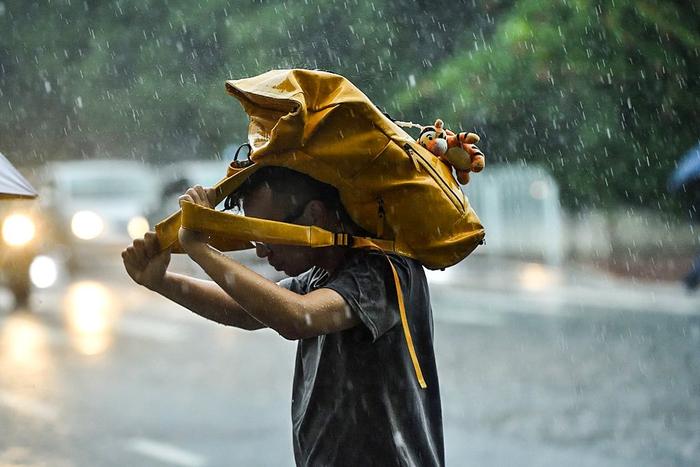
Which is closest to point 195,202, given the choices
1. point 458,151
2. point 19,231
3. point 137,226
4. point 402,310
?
point 402,310

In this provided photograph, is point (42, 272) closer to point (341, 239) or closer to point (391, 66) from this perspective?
point (391, 66)

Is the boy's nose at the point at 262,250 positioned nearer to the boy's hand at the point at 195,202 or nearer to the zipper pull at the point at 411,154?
the boy's hand at the point at 195,202

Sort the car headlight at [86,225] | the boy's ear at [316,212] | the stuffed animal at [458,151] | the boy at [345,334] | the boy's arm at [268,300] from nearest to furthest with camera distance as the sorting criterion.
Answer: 1. the boy's arm at [268,300]
2. the boy at [345,334]
3. the boy's ear at [316,212]
4. the stuffed animal at [458,151]
5. the car headlight at [86,225]

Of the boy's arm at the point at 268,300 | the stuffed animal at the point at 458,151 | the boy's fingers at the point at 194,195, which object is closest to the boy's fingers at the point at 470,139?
the stuffed animal at the point at 458,151

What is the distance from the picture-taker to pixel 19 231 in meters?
14.4

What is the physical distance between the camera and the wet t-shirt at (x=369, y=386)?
8.80 ft

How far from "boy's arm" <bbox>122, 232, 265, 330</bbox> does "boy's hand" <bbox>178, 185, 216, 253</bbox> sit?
19 cm

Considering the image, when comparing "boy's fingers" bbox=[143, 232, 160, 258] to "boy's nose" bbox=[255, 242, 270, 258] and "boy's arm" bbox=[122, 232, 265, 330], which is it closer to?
"boy's arm" bbox=[122, 232, 265, 330]

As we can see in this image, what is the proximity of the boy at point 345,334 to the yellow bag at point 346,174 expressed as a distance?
0.15ft

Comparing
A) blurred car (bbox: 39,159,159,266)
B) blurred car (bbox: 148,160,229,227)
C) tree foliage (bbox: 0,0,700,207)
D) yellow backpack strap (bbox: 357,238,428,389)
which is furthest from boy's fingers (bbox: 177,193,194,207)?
blurred car (bbox: 39,159,159,266)

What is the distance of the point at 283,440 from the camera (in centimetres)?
775

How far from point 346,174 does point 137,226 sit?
53.6 feet

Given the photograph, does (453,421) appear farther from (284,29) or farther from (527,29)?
(527,29)

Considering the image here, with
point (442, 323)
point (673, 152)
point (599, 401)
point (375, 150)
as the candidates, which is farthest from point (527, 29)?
point (375, 150)
